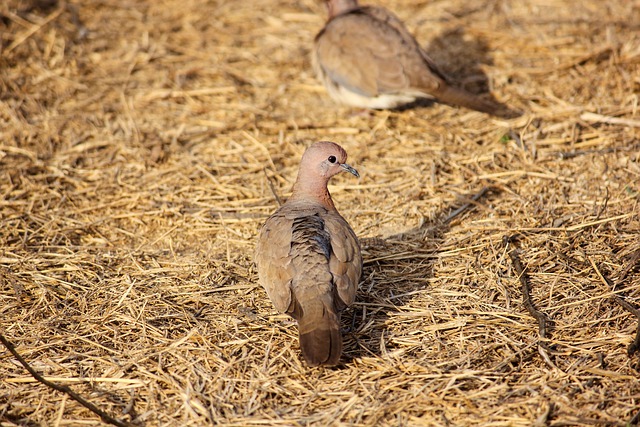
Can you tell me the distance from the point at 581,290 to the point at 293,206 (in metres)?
1.86

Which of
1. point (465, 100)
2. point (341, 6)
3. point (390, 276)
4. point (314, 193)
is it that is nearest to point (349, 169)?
point (314, 193)

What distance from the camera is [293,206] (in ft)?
15.2

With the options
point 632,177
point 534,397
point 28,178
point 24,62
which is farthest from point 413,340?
point 24,62

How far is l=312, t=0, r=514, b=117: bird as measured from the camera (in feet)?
21.2

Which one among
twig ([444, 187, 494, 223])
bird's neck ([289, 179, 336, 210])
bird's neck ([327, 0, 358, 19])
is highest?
bird's neck ([289, 179, 336, 210])

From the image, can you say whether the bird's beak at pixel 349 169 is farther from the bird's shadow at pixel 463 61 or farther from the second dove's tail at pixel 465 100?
the bird's shadow at pixel 463 61

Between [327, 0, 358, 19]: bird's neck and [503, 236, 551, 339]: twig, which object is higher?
[327, 0, 358, 19]: bird's neck

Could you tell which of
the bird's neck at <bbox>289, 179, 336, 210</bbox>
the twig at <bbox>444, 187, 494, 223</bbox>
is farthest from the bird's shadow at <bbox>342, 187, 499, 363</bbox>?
the bird's neck at <bbox>289, 179, 336, 210</bbox>

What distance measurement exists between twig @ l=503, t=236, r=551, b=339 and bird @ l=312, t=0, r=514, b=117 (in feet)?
6.52

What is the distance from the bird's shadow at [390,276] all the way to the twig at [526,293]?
0.51 meters

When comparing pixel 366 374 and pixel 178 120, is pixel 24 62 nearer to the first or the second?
pixel 178 120

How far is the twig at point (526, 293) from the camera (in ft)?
13.5

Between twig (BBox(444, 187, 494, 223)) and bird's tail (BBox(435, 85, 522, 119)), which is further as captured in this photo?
bird's tail (BBox(435, 85, 522, 119))

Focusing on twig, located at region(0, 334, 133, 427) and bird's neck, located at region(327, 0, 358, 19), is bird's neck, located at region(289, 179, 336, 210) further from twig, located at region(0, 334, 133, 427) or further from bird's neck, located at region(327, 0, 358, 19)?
bird's neck, located at region(327, 0, 358, 19)
